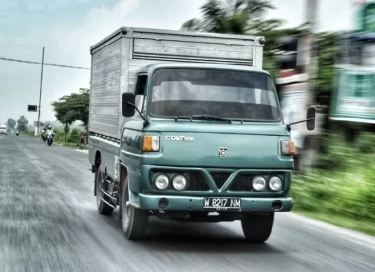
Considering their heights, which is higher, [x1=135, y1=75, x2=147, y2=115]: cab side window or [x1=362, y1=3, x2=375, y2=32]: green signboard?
[x1=362, y1=3, x2=375, y2=32]: green signboard

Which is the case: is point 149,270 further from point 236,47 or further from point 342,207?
point 342,207

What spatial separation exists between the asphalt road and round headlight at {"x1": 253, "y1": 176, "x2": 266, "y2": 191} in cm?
75

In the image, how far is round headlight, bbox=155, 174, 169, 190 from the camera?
771 cm

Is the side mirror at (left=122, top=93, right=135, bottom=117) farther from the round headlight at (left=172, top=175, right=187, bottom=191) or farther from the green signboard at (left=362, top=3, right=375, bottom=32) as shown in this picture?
the green signboard at (left=362, top=3, right=375, bottom=32)

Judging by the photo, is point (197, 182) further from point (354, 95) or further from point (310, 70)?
point (310, 70)

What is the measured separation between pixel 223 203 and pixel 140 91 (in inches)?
80.5

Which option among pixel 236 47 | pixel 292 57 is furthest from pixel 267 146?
pixel 292 57

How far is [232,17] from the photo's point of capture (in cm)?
2009

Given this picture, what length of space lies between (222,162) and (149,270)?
5.26 feet

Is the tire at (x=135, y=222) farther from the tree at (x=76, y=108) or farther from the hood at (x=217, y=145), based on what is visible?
the tree at (x=76, y=108)

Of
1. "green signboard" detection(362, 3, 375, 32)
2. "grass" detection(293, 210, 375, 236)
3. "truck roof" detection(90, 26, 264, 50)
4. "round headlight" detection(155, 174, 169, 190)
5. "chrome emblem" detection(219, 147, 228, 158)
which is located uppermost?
"green signboard" detection(362, 3, 375, 32)

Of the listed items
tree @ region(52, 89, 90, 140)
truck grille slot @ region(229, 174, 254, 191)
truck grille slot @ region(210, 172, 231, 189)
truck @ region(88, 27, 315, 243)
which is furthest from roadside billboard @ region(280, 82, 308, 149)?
tree @ region(52, 89, 90, 140)

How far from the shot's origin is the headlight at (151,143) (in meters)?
7.70

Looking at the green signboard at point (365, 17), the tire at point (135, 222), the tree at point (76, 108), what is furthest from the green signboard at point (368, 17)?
the tree at point (76, 108)
